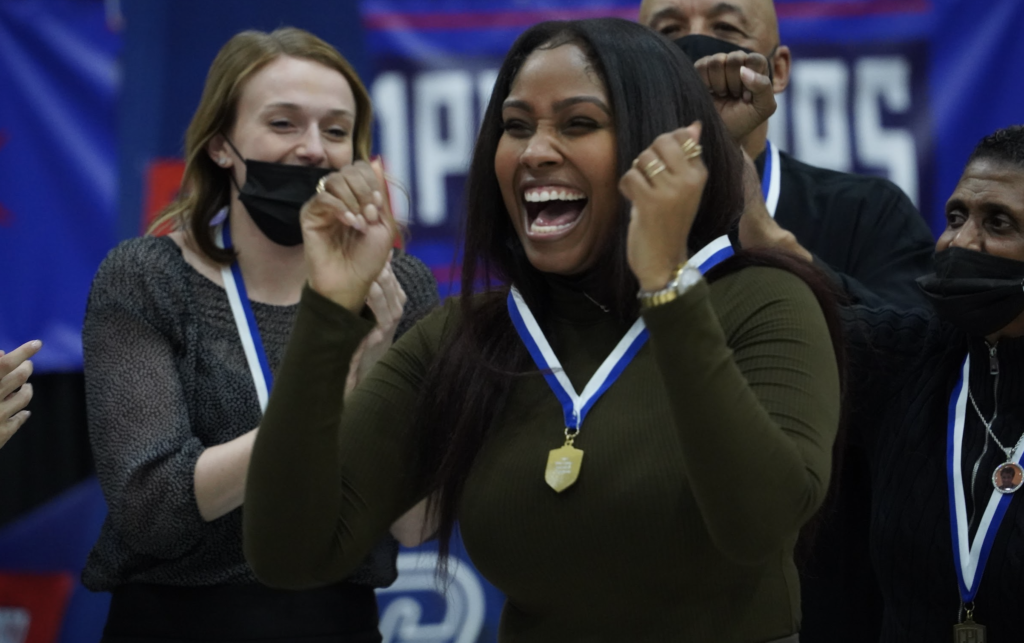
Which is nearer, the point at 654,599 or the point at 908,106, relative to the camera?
the point at 654,599

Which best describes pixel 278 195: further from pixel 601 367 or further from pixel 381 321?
pixel 601 367

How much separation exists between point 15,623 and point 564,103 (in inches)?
106

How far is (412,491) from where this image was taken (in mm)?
1857

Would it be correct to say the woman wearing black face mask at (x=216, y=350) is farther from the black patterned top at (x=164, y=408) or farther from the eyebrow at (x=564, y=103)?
the eyebrow at (x=564, y=103)

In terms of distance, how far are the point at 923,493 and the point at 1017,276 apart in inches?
16.9

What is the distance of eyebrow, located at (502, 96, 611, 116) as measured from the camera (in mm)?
1757

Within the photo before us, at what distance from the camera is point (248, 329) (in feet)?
8.32

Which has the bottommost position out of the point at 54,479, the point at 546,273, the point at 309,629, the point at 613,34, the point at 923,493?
the point at 54,479

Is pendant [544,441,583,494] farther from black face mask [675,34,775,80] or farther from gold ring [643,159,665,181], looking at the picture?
black face mask [675,34,775,80]

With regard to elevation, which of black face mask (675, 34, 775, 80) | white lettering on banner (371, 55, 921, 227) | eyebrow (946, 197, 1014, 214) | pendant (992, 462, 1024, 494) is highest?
black face mask (675, 34, 775, 80)

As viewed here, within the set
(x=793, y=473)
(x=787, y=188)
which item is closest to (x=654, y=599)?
(x=793, y=473)

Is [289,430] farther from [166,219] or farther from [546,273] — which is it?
[166,219]

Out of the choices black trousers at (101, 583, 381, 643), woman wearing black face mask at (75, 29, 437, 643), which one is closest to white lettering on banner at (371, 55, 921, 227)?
woman wearing black face mask at (75, 29, 437, 643)

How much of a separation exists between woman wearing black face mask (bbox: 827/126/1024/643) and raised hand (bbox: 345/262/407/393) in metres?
0.87
